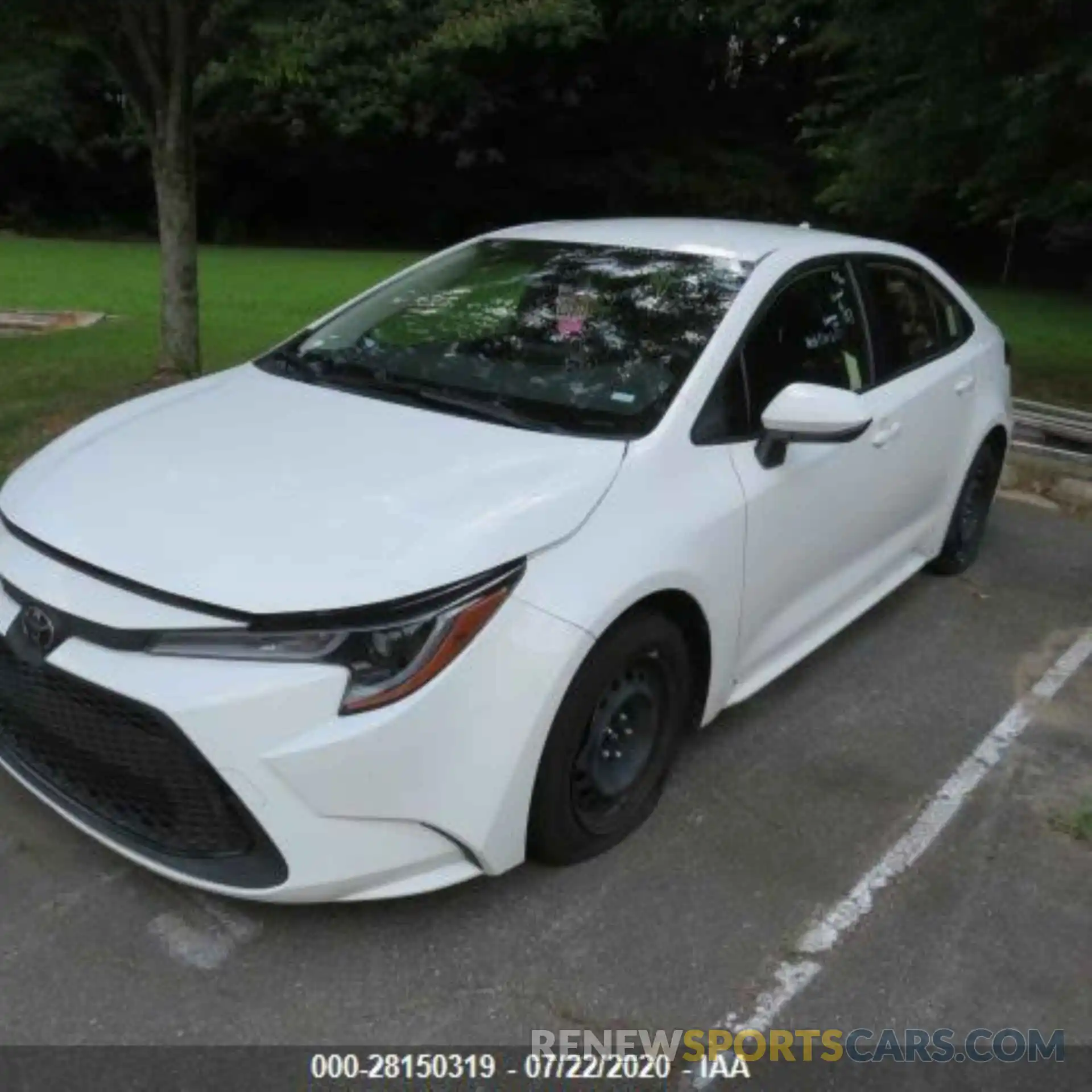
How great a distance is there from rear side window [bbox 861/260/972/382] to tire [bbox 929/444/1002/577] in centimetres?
55

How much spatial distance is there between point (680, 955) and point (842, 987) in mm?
357

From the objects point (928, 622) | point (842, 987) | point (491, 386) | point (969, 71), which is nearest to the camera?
point (842, 987)

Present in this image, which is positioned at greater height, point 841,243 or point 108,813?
point 841,243

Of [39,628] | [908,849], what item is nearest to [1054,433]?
[908,849]

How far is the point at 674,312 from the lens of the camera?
338cm

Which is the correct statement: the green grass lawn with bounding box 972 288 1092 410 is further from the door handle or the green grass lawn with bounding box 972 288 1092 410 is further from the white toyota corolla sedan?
the white toyota corolla sedan

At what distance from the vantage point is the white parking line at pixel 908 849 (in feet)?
8.20

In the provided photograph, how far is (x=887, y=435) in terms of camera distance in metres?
3.84

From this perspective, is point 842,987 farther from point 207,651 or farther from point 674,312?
point 674,312

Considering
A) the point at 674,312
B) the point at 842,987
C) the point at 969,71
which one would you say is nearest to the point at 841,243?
the point at 674,312

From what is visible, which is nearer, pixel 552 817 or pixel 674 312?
pixel 552 817

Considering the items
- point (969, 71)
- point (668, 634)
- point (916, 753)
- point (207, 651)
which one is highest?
point (969, 71)

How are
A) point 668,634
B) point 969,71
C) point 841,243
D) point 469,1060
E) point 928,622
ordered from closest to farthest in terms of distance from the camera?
point 469,1060
point 668,634
point 841,243
point 928,622
point 969,71

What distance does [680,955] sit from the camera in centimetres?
260
